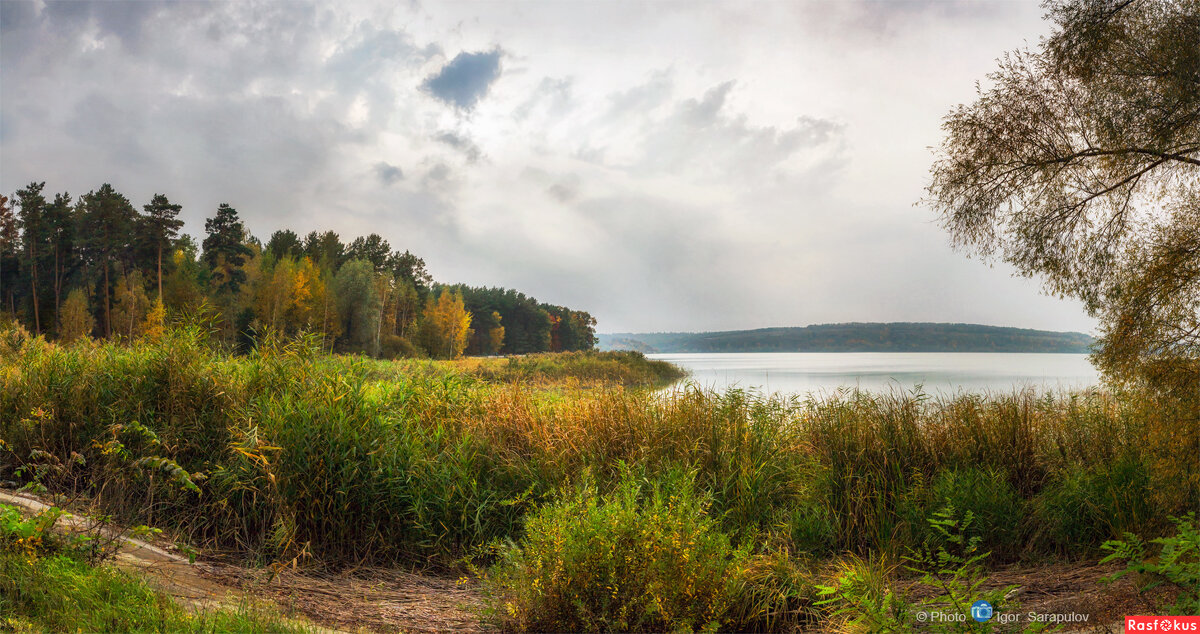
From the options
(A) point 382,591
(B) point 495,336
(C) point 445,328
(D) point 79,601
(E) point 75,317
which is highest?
(E) point 75,317

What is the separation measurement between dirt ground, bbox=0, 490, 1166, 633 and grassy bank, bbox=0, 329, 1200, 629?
36cm

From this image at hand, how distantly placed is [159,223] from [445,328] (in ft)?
97.8

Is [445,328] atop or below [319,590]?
atop

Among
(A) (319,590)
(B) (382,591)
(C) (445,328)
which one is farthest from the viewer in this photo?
(C) (445,328)

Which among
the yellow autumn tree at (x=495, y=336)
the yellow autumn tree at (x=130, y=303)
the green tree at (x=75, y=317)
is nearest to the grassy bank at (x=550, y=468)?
the green tree at (x=75, y=317)

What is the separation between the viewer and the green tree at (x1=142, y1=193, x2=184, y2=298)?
40250 millimetres

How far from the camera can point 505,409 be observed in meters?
7.98

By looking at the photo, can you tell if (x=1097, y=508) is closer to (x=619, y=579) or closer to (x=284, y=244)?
(x=619, y=579)

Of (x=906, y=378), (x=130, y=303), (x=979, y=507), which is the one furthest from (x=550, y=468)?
(x=130, y=303)

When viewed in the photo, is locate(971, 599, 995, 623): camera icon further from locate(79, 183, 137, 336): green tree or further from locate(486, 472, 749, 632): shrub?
locate(79, 183, 137, 336): green tree

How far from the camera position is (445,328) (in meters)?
66.8

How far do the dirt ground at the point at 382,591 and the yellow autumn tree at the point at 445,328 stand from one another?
59770mm

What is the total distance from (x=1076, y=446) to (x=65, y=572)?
10.0 meters

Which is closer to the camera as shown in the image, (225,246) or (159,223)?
(159,223)
